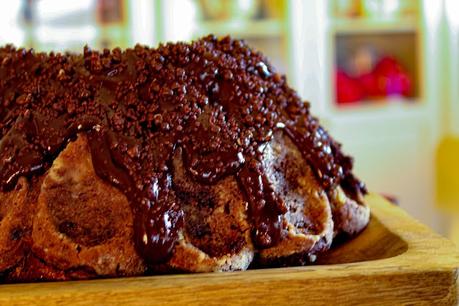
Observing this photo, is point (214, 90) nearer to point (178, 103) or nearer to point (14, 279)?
point (178, 103)

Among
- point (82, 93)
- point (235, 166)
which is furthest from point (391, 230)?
point (82, 93)

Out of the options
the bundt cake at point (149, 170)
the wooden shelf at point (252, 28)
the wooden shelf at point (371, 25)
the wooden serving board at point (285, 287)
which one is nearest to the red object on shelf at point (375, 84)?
the wooden shelf at point (371, 25)

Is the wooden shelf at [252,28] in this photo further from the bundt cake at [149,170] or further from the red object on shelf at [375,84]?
the bundt cake at [149,170]

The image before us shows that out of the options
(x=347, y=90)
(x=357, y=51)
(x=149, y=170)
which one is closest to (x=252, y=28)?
(x=347, y=90)

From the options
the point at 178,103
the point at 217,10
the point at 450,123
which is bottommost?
the point at 450,123

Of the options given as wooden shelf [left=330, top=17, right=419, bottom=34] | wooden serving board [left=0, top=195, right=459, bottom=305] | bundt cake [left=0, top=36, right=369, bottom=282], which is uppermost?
wooden shelf [left=330, top=17, right=419, bottom=34]

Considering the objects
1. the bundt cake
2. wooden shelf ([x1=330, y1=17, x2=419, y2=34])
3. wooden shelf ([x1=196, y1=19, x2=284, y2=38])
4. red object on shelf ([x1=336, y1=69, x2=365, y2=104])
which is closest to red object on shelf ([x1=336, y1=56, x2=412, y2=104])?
red object on shelf ([x1=336, y1=69, x2=365, y2=104])

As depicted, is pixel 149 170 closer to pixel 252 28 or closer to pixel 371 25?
pixel 252 28

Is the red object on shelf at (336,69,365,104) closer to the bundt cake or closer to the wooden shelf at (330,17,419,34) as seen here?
the wooden shelf at (330,17,419,34)
